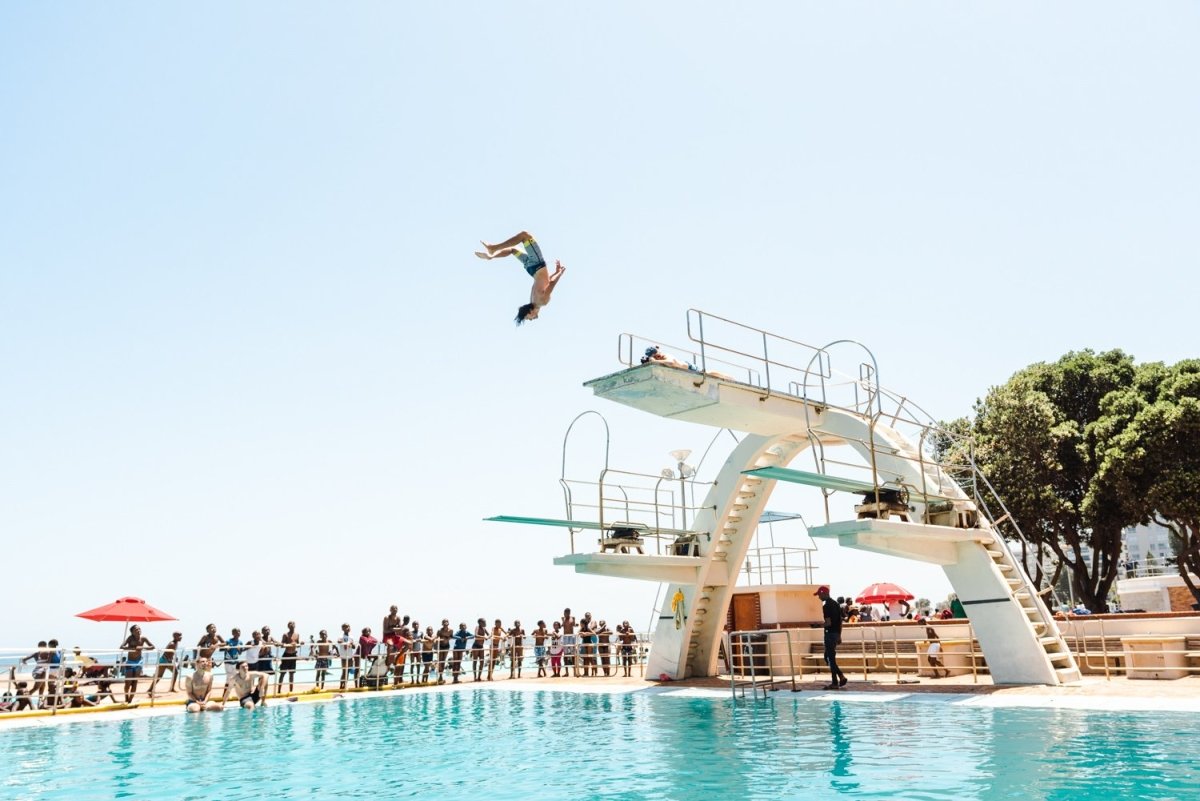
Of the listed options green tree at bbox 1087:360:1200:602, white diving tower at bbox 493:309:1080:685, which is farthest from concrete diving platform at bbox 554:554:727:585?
green tree at bbox 1087:360:1200:602

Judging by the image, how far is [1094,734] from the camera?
10688mm

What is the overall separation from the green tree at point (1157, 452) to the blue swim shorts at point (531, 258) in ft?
76.4

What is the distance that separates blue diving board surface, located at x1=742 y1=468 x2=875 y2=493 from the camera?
48.1 ft

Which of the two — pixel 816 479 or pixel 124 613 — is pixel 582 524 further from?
pixel 124 613

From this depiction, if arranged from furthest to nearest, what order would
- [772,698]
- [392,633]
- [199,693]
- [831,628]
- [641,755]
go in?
1. [392,633]
2. [199,693]
3. [831,628]
4. [772,698]
5. [641,755]

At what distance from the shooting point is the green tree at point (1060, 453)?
3036 cm

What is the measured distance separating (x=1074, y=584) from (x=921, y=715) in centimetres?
2420

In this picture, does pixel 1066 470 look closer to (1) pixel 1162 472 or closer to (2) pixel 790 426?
(1) pixel 1162 472

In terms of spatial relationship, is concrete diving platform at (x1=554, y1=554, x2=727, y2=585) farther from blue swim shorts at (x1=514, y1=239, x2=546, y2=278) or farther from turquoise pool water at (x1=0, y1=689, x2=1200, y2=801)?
blue swim shorts at (x1=514, y1=239, x2=546, y2=278)

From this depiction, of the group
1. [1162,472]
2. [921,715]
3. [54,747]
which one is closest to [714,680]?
[921,715]

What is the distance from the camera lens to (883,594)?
30.0 metres

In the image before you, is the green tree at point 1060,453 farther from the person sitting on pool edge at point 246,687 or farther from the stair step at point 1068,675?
the person sitting on pool edge at point 246,687

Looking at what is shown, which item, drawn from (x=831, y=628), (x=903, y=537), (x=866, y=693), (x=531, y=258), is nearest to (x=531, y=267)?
(x=531, y=258)

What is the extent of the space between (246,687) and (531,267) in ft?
39.8
